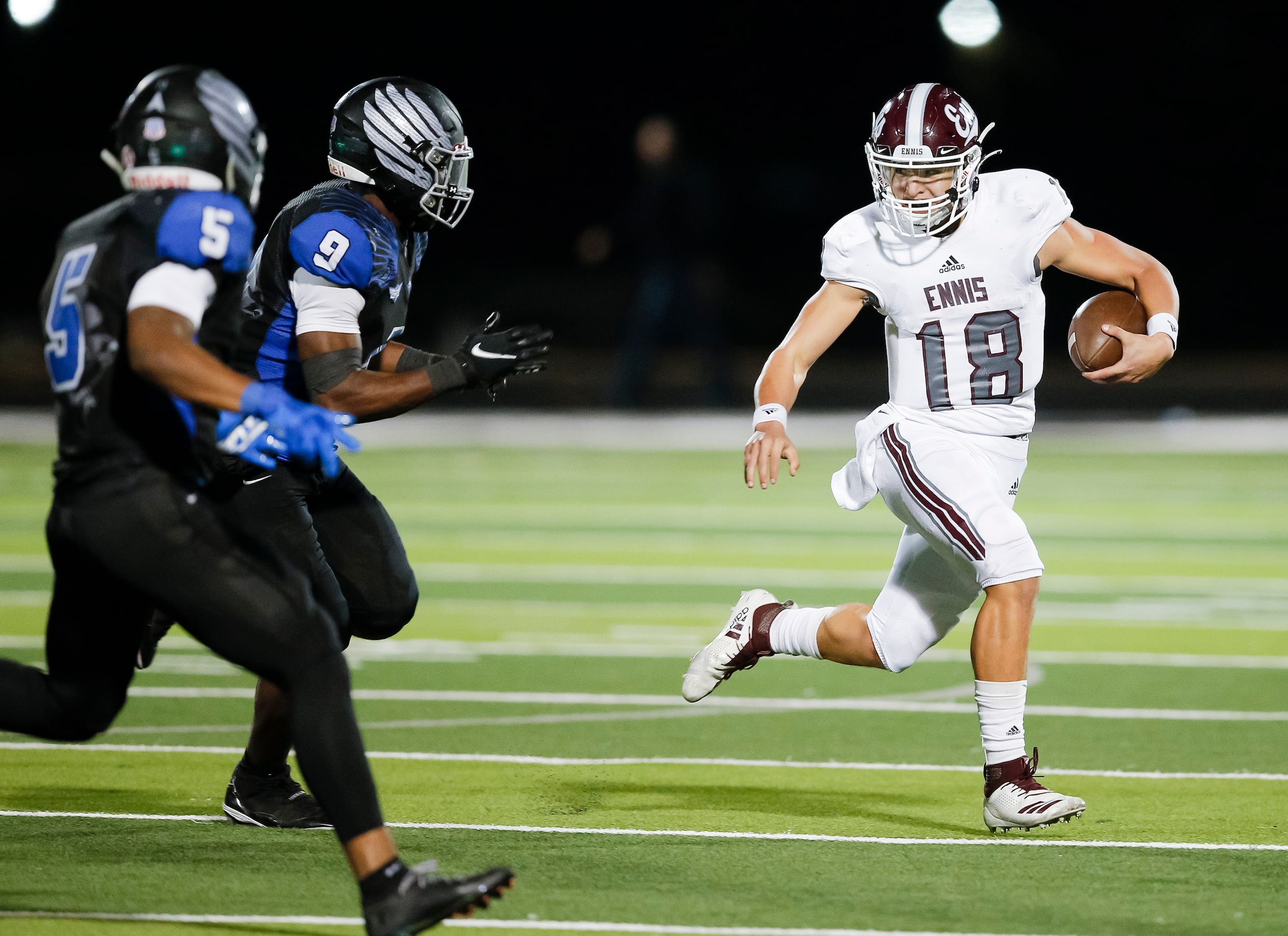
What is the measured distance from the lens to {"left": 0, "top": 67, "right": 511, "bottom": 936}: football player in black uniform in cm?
348

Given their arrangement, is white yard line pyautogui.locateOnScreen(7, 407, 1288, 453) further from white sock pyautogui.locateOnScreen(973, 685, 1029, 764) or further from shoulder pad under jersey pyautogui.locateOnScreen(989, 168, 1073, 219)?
white sock pyautogui.locateOnScreen(973, 685, 1029, 764)

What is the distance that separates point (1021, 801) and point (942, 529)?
0.70 metres

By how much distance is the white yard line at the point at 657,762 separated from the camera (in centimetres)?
541

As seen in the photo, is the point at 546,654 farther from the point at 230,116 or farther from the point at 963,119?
the point at 230,116

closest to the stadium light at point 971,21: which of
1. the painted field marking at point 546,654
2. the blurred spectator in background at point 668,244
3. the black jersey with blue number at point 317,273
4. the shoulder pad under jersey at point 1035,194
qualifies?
the blurred spectator in background at point 668,244

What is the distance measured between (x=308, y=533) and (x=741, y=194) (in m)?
23.1

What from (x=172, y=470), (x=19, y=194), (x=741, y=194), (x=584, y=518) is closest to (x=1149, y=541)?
(x=584, y=518)

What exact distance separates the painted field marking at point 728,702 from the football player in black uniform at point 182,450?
9.10ft

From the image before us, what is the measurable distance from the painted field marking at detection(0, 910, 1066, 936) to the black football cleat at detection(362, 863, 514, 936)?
356 mm

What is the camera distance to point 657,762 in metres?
5.61

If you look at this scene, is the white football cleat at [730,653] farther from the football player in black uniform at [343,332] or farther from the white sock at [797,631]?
the football player in black uniform at [343,332]

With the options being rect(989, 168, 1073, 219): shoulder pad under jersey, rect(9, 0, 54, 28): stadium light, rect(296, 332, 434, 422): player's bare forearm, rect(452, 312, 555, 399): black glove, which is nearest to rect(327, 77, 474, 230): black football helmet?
rect(296, 332, 434, 422): player's bare forearm

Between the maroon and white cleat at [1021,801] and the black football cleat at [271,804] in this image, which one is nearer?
the maroon and white cleat at [1021,801]

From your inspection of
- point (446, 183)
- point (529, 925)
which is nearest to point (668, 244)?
point (446, 183)
